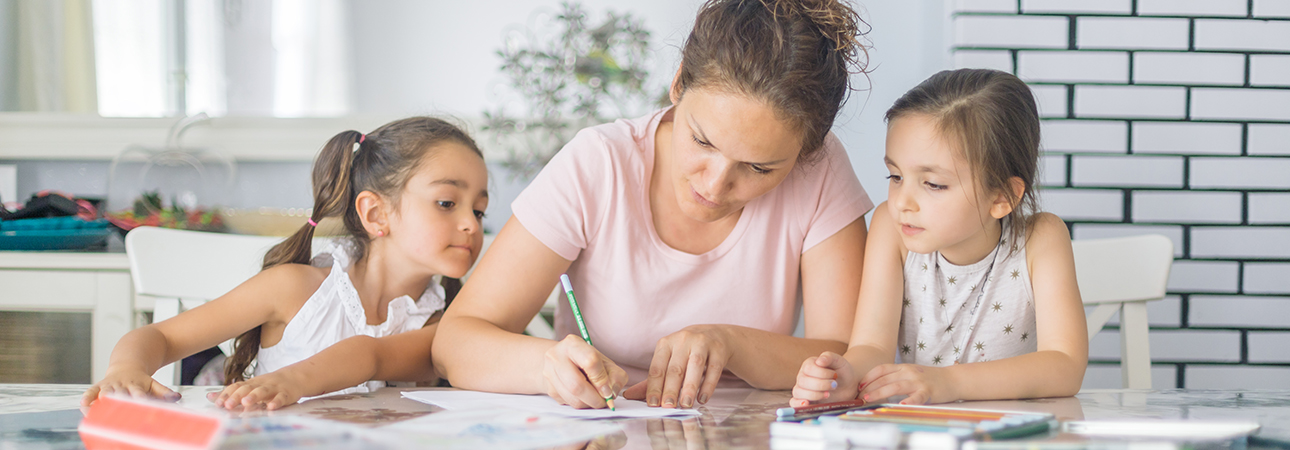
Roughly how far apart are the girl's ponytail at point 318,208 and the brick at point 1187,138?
5.70 feet

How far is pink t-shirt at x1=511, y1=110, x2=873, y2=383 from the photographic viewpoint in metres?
1.10

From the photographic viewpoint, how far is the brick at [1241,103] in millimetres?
1789

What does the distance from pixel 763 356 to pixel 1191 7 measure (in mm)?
1553

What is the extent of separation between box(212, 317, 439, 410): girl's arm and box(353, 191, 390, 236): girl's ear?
0.27m

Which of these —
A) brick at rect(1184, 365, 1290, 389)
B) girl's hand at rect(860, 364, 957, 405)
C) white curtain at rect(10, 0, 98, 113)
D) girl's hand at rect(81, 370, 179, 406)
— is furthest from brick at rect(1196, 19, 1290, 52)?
white curtain at rect(10, 0, 98, 113)

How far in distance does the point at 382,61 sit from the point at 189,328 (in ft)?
5.29

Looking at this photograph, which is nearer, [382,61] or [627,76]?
[627,76]

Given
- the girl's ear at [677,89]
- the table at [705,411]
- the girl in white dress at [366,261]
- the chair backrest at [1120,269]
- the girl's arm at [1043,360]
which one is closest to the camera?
the table at [705,411]

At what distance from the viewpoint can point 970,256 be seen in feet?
3.83

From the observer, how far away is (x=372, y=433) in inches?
22.3

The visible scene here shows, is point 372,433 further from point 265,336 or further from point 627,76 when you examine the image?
point 627,76

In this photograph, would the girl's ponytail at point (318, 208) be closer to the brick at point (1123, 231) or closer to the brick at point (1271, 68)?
the brick at point (1123, 231)

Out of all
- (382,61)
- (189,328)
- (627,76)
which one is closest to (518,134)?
(627,76)

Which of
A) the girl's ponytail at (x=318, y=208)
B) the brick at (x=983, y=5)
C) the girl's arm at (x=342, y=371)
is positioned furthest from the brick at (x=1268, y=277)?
the girl's ponytail at (x=318, y=208)
